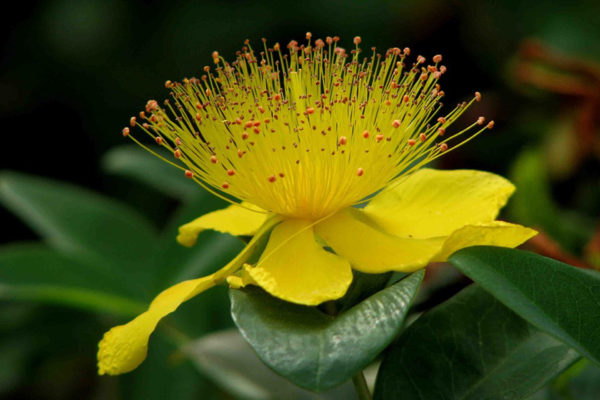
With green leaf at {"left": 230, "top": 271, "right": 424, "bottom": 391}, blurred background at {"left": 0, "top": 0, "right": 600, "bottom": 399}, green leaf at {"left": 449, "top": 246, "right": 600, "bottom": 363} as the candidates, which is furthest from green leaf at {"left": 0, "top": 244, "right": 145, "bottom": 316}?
green leaf at {"left": 449, "top": 246, "right": 600, "bottom": 363}

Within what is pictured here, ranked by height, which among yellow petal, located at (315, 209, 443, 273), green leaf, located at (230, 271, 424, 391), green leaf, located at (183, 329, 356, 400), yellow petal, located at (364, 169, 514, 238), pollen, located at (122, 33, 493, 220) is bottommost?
green leaf, located at (183, 329, 356, 400)

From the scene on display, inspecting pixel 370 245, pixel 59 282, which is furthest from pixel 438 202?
pixel 59 282

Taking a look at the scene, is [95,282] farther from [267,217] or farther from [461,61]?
[461,61]

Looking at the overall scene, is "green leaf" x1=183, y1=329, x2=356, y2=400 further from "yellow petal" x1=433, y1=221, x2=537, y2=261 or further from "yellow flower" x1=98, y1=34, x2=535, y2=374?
"yellow petal" x1=433, y1=221, x2=537, y2=261

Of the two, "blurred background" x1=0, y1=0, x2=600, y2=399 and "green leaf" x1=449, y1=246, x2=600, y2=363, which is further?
"blurred background" x1=0, y1=0, x2=600, y2=399

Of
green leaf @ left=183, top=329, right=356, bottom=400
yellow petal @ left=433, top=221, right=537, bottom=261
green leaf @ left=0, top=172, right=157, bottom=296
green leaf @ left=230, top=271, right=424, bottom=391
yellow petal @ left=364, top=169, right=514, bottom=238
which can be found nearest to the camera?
green leaf @ left=230, top=271, right=424, bottom=391

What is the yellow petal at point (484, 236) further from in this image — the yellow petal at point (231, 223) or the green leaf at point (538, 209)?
the green leaf at point (538, 209)

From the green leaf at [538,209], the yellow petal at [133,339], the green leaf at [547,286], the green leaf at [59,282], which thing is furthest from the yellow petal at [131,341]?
the green leaf at [538,209]

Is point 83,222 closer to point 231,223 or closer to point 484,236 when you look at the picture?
point 231,223
